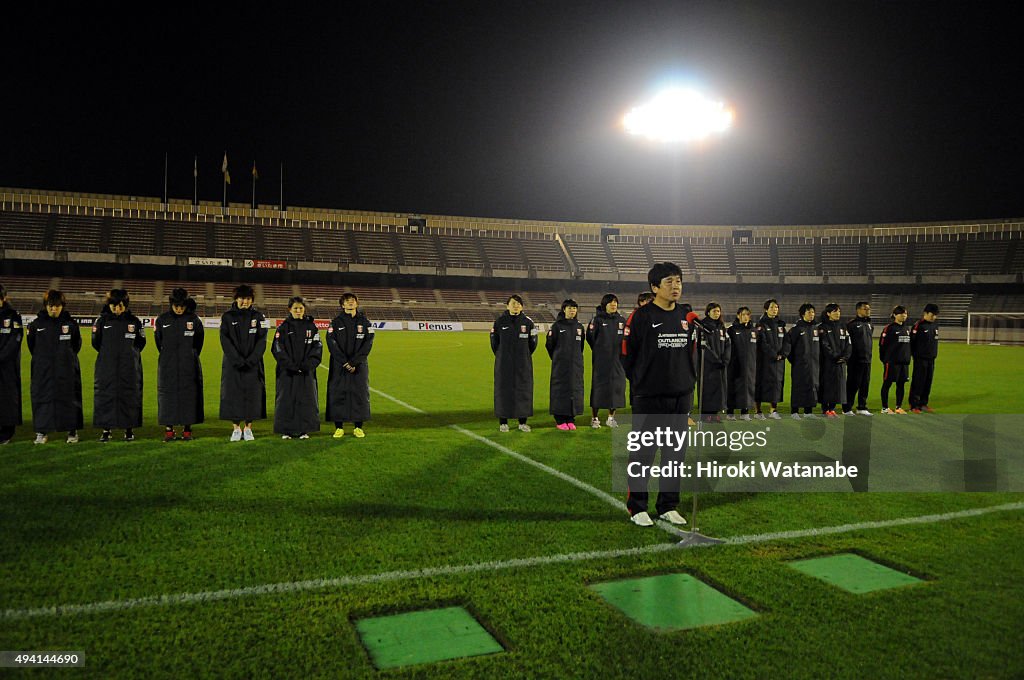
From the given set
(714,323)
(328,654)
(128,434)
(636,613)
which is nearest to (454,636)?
(328,654)

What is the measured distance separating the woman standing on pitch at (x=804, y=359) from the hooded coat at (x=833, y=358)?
0.13 metres

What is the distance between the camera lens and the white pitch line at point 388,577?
3662 millimetres

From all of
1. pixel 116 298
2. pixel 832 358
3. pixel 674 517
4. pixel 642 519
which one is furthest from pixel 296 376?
pixel 832 358

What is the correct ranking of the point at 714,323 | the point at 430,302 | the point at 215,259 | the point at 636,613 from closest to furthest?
the point at 636,613 → the point at 714,323 → the point at 215,259 → the point at 430,302

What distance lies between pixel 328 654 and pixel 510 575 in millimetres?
1365

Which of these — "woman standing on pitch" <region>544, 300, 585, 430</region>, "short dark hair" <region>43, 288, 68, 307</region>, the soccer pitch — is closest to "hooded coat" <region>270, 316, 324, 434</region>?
the soccer pitch

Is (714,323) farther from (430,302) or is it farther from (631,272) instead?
(631,272)

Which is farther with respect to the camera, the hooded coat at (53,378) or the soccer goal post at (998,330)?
the soccer goal post at (998,330)

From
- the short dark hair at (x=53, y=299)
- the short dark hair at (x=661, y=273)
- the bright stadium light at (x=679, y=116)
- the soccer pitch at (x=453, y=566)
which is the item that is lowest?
the soccer pitch at (x=453, y=566)

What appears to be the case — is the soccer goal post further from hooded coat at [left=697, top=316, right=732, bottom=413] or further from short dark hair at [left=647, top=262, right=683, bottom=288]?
short dark hair at [left=647, top=262, right=683, bottom=288]

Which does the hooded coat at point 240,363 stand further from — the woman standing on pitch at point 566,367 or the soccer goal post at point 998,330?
the soccer goal post at point 998,330

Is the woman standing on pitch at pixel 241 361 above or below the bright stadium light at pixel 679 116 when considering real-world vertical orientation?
below

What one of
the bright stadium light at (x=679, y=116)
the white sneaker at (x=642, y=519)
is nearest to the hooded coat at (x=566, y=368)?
the white sneaker at (x=642, y=519)

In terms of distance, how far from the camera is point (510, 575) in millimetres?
4234
